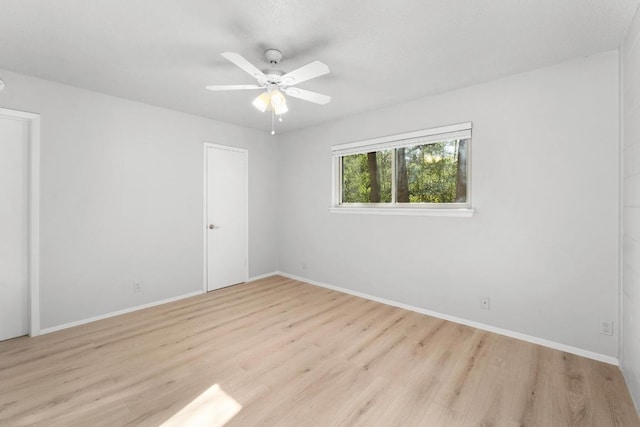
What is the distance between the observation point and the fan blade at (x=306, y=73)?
1.90 m

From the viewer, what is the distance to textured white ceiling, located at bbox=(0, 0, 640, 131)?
178 centimetres

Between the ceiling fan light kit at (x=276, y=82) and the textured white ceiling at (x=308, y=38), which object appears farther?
the ceiling fan light kit at (x=276, y=82)

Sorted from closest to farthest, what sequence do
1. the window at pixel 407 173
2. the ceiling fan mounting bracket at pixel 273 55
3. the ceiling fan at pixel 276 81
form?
the ceiling fan at pixel 276 81
the ceiling fan mounting bracket at pixel 273 55
the window at pixel 407 173

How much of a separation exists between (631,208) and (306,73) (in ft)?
7.88

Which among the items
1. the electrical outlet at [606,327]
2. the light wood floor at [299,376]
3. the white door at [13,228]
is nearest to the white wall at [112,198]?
the white door at [13,228]

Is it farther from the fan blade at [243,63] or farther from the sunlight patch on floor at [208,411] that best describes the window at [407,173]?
the sunlight patch on floor at [208,411]

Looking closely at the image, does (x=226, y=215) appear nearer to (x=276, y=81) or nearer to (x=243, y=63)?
(x=276, y=81)

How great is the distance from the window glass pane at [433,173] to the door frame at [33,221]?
151 inches

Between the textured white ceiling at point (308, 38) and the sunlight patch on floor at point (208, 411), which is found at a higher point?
the textured white ceiling at point (308, 38)

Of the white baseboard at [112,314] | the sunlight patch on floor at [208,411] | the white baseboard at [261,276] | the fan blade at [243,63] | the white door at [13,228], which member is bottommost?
the sunlight patch on floor at [208,411]

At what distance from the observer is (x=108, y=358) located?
2369mm

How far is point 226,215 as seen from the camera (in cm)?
434

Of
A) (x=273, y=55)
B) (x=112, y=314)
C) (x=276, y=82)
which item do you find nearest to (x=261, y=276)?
(x=112, y=314)

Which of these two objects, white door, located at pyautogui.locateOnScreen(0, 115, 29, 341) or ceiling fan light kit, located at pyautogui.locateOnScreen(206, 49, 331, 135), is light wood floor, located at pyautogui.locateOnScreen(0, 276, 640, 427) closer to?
white door, located at pyautogui.locateOnScreen(0, 115, 29, 341)
